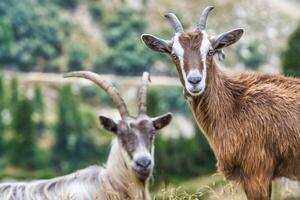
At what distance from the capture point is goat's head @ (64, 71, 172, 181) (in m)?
13.8

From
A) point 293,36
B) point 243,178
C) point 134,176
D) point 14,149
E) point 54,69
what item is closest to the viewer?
point 134,176

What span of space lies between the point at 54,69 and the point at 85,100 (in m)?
14.9

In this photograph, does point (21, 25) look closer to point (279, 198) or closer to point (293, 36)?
point (293, 36)

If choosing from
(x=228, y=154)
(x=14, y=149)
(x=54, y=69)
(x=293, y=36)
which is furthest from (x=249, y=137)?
(x=54, y=69)

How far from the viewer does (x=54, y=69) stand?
18662 cm

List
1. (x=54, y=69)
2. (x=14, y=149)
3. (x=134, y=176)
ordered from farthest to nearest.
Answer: (x=54, y=69) → (x=14, y=149) → (x=134, y=176)

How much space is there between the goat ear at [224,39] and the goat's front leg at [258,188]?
2.27 m

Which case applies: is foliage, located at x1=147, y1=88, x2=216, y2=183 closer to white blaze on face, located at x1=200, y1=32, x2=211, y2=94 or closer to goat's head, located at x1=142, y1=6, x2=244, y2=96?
goat's head, located at x1=142, y1=6, x2=244, y2=96

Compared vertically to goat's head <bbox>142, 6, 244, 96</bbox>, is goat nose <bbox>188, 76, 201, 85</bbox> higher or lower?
lower

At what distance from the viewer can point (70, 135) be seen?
421ft

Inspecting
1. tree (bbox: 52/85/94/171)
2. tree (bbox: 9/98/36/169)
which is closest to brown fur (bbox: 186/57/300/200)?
tree (bbox: 9/98/36/169)

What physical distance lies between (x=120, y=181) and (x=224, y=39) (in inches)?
119

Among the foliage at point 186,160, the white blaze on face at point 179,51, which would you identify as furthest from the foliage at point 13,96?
the white blaze on face at point 179,51

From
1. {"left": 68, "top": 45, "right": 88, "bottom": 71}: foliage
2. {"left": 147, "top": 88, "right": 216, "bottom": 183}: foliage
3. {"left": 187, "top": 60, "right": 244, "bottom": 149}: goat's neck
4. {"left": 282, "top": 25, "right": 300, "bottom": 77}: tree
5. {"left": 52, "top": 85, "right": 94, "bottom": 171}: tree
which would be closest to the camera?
{"left": 187, "top": 60, "right": 244, "bottom": 149}: goat's neck
